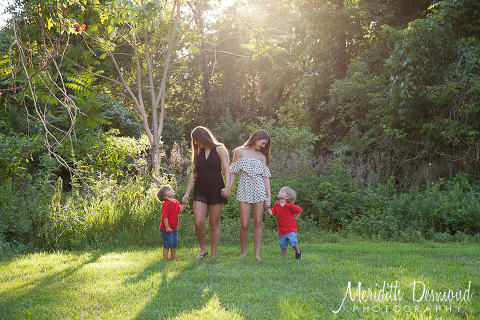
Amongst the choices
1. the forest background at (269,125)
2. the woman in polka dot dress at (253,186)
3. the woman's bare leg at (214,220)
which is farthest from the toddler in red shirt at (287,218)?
the forest background at (269,125)

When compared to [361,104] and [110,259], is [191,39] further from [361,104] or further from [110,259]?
[361,104]

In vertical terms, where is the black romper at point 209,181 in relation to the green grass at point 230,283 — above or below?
above

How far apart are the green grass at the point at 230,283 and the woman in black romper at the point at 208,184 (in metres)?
0.47

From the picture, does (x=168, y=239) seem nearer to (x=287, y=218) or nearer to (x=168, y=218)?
(x=168, y=218)

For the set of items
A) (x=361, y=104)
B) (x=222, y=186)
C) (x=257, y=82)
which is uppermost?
(x=257, y=82)

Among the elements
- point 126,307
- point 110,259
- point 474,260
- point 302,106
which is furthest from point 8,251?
point 302,106

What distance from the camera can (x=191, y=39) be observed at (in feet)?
27.6

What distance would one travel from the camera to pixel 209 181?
513 centimetres

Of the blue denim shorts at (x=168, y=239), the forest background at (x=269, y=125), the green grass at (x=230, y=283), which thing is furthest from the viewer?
the blue denim shorts at (x=168, y=239)

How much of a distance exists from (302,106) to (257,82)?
13174 millimetres

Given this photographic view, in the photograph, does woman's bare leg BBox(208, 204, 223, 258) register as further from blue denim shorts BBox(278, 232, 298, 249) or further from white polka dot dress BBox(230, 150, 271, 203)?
blue denim shorts BBox(278, 232, 298, 249)

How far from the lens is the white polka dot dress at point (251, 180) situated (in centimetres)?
515

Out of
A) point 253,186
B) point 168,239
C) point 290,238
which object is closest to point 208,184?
point 253,186

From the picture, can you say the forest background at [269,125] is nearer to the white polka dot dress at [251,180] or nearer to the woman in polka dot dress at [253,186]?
the woman in polka dot dress at [253,186]
